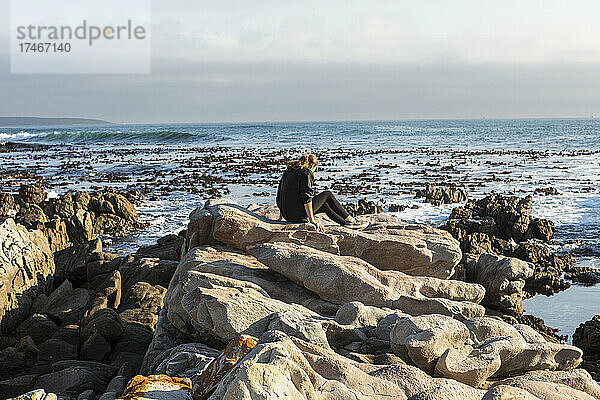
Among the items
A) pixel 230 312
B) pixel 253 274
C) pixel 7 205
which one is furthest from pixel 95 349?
pixel 7 205

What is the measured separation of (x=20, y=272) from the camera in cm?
1026

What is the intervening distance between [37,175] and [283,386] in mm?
35855

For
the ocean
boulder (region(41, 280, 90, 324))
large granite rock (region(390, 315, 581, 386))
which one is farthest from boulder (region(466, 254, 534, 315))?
boulder (region(41, 280, 90, 324))

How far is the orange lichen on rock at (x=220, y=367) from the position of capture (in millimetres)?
3875

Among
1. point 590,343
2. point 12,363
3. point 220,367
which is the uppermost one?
point 220,367

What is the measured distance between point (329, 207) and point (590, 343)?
499 cm

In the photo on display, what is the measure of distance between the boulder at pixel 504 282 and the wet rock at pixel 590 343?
1.52 m

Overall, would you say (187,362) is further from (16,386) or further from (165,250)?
(165,250)

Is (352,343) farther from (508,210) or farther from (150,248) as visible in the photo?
(508,210)

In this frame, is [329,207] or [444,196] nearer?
[329,207]

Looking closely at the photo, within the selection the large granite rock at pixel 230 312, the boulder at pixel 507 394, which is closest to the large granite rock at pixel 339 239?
the large granite rock at pixel 230 312

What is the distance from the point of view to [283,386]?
10.9 feet

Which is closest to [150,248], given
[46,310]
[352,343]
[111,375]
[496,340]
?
[46,310]

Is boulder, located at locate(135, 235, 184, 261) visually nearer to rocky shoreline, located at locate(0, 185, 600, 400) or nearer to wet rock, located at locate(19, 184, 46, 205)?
rocky shoreline, located at locate(0, 185, 600, 400)
